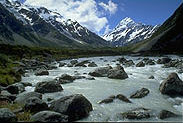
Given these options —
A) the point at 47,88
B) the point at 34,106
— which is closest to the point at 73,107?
the point at 34,106

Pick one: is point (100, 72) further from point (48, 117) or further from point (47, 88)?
point (48, 117)

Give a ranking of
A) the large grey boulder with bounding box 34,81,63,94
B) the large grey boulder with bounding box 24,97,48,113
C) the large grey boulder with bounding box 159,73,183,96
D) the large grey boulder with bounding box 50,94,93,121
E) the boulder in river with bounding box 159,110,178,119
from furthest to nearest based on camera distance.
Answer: the large grey boulder with bounding box 34,81,63,94
the large grey boulder with bounding box 159,73,183,96
the large grey boulder with bounding box 24,97,48,113
the boulder in river with bounding box 159,110,178,119
the large grey boulder with bounding box 50,94,93,121

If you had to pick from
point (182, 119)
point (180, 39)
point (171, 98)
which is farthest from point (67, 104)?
point (180, 39)

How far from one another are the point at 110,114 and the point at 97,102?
358 cm

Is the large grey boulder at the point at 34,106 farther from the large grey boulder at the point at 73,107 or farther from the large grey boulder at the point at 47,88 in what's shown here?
the large grey boulder at the point at 47,88

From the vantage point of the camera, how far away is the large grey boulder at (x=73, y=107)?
16.9 m

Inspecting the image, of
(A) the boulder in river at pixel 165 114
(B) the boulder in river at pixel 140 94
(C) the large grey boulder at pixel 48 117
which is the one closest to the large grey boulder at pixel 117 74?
(B) the boulder in river at pixel 140 94

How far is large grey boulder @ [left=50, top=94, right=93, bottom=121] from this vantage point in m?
16.9

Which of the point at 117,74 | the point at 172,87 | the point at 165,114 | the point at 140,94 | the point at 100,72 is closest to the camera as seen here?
the point at 165,114

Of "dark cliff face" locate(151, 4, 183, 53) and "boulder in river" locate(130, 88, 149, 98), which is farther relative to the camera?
"dark cliff face" locate(151, 4, 183, 53)

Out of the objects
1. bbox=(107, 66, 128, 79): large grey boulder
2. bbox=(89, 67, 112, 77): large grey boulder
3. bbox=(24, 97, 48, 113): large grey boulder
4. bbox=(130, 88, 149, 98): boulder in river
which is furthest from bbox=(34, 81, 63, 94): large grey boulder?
bbox=(89, 67, 112, 77): large grey boulder

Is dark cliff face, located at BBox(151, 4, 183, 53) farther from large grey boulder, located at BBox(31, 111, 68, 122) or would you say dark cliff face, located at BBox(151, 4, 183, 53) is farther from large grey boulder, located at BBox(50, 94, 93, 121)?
Answer: large grey boulder, located at BBox(31, 111, 68, 122)

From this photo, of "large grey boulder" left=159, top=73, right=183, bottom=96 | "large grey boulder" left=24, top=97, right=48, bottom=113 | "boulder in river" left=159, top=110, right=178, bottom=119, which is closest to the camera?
"boulder in river" left=159, top=110, right=178, bottom=119

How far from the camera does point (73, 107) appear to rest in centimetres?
1720
